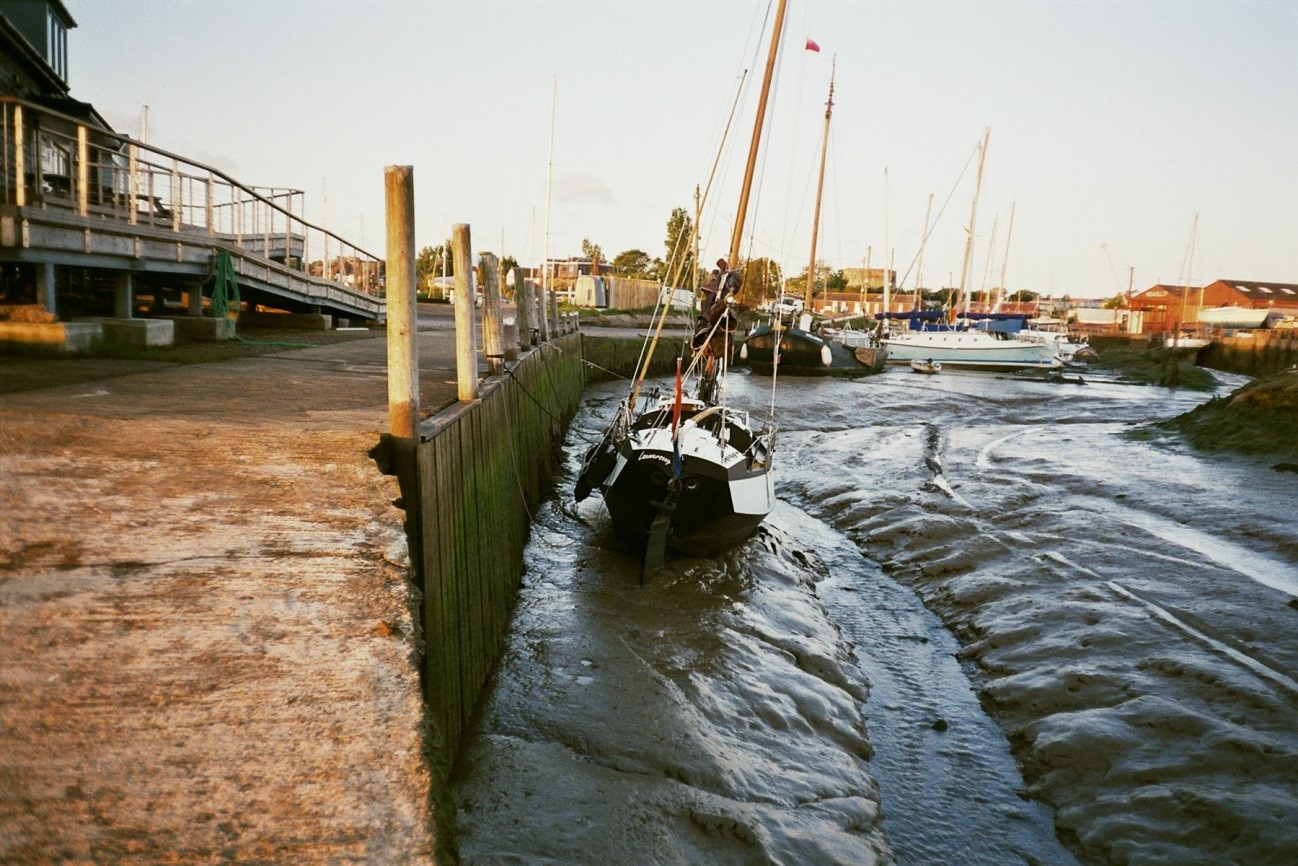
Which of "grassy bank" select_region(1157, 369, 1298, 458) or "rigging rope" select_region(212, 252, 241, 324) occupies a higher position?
"rigging rope" select_region(212, 252, 241, 324)

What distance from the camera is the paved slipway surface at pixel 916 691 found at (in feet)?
19.4

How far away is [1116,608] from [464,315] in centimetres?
747

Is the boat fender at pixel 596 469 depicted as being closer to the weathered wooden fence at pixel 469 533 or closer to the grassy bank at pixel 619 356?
the weathered wooden fence at pixel 469 533

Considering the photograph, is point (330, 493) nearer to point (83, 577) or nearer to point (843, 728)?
point (83, 577)

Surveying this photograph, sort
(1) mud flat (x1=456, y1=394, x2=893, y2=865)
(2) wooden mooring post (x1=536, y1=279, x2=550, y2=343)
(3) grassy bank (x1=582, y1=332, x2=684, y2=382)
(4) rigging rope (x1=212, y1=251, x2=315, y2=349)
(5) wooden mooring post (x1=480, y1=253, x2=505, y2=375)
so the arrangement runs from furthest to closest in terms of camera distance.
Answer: (3) grassy bank (x1=582, y1=332, x2=684, y2=382), (2) wooden mooring post (x1=536, y1=279, x2=550, y2=343), (4) rigging rope (x1=212, y1=251, x2=315, y2=349), (5) wooden mooring post (x1=480, y1=253, x2=505, y2=375), (1) mud flat (x1=456, y1=394, x2=893, y2=865)

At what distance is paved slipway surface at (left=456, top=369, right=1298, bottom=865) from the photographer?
5.90 metres

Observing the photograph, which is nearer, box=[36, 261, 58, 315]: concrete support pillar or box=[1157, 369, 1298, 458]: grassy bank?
box=[36, 261, 58, 315]: concrete support pillar

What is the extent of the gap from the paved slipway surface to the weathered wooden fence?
35 cm

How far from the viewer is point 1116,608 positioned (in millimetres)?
9750

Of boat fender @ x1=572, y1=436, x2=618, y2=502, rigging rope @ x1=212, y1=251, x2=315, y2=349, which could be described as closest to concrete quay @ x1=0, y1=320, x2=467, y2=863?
boat fender @ x1=572, y1=436, x2=618, y2=502

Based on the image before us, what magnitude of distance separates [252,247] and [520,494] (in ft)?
29.9

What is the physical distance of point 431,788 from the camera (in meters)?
3.00

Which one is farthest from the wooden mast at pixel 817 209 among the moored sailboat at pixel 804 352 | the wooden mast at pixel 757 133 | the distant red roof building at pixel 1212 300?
the distant red roof building at pixel 1212 300

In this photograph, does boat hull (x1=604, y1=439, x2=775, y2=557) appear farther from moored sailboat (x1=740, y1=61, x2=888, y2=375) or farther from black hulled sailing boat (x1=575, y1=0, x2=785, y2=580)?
moored sailboat (x1=740, y1=61, x2=888, y2=375)
